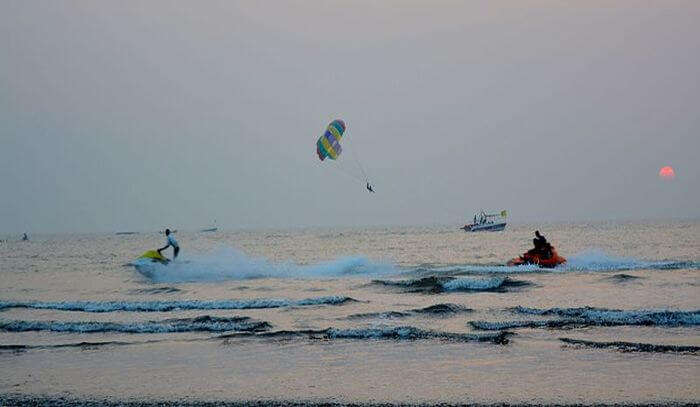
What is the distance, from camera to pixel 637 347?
11.4 meters

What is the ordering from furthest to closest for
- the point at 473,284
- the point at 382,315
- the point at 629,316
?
the point at 473,284
the point at 382,315
the point at 629,316

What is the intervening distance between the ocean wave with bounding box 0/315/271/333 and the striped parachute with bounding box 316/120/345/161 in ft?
55.1

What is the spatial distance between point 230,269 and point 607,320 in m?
19.5

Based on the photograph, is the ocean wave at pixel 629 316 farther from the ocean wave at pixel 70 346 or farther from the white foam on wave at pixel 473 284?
the ocean wave at pixel 70 346

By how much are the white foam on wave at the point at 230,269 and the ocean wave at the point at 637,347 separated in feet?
61.4

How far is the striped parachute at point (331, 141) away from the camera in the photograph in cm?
3250

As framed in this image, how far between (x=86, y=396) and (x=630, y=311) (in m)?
12.0

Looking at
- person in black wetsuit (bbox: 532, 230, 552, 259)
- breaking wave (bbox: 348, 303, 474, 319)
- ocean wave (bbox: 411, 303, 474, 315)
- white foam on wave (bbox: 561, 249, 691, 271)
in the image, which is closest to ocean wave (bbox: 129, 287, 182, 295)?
breaking wave (bbox: 348, 303, 474, 319)

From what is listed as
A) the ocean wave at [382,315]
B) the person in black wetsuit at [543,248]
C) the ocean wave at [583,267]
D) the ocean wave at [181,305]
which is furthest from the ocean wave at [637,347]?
the person in black wetsuit at [543,248]

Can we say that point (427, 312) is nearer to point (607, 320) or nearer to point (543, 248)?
point (607, 320)

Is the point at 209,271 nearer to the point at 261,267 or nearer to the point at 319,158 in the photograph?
the point at 261,267

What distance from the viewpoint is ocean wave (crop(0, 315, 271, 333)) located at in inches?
591

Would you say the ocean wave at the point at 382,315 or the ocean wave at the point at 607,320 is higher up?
the ocean wave at the point at 607,320

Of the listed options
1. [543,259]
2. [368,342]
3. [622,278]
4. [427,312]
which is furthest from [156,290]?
[622,278]
